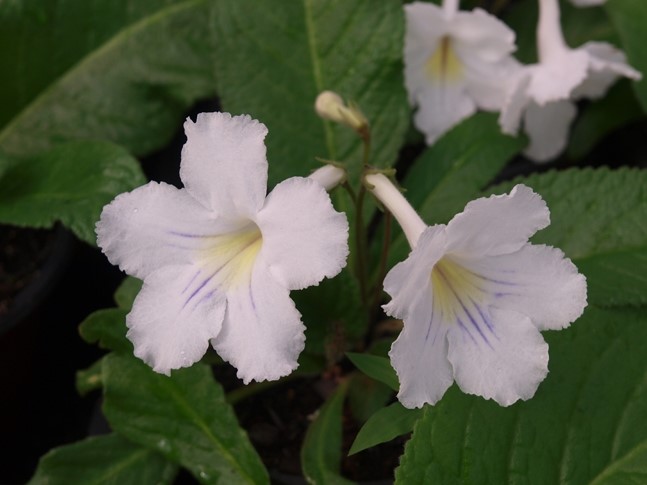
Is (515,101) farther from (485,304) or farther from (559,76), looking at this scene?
(485,304)

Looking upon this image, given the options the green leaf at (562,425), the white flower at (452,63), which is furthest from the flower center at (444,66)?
the green leaf at (562,425)

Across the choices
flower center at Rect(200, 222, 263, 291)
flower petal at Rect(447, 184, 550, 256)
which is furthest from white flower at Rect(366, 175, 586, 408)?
flower center at Rect(200, 222, 263, 291)

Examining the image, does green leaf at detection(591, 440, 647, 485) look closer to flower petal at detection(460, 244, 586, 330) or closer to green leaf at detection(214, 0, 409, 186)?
flower petal at detection(460, 244, 586, 330)

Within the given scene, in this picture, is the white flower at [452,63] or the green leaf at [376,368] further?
the white flower at [452,63]

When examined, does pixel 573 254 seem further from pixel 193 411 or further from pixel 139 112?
pixel 139 112

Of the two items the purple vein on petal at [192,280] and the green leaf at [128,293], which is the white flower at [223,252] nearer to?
the purple vein on petal at [192,280]

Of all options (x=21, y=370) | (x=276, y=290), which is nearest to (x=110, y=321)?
(x=276, y=290)
